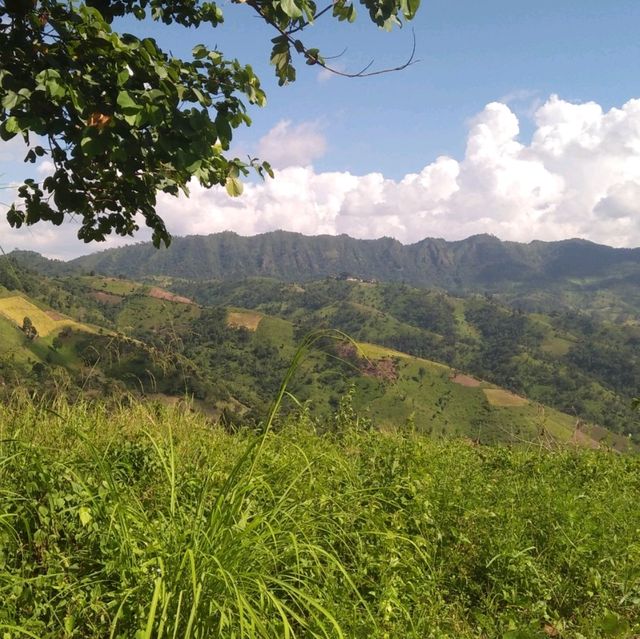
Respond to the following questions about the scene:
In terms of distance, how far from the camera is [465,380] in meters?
163

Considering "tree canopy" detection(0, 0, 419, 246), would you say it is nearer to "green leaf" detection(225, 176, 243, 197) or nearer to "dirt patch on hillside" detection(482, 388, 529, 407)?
"green leaf" detection(225, 176, 243, 197)

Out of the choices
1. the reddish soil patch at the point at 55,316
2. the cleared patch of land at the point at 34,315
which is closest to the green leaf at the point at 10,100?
the cleared patch of land at the point at 34,315

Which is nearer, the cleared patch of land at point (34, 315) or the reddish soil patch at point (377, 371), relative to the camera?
the reddish soil patch at point (377, 371)

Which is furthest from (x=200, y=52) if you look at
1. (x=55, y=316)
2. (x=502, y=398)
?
(x=55, y=316)

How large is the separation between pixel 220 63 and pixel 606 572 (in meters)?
4.90

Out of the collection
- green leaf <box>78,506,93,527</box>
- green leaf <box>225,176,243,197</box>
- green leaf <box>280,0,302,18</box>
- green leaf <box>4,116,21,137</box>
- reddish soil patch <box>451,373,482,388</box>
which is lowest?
reddish soil patch <box>451,373,482,388</box>

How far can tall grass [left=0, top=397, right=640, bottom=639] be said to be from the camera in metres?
2.47

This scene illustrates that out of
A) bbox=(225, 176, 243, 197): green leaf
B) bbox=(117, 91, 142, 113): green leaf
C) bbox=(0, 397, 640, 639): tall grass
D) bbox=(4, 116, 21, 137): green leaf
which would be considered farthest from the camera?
bbox=(225, 176, 243, 197): green leaf

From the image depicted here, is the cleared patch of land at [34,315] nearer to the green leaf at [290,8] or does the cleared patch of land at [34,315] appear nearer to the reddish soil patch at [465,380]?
the reddish soil patch at [465,380]

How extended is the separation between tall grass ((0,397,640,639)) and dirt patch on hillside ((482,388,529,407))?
5631 inches

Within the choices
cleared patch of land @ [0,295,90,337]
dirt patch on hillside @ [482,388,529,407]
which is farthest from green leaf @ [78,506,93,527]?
dirt patch on hillside @ [482,388,529,407]

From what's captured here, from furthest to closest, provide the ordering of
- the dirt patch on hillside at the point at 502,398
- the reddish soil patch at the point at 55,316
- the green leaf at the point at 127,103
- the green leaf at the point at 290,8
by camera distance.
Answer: the dirt patch on hillside at the point at 502,398 < the reddish soil patch at the point at 55,316 < the green leaf at the point at 127,103 < the green leaf at the point at 290,8

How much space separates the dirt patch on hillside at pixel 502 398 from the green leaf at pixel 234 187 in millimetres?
144795

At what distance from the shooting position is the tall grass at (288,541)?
247 centimetres
